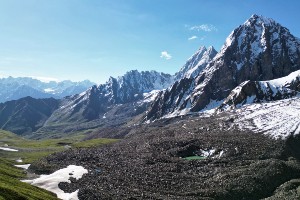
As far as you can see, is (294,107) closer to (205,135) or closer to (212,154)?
(205,135)

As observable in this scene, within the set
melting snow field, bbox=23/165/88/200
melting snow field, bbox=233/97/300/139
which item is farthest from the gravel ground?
melting snow field, bbox=233/97/300/139

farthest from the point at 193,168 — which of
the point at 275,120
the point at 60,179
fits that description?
the point at 275,120

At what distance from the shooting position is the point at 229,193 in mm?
105250

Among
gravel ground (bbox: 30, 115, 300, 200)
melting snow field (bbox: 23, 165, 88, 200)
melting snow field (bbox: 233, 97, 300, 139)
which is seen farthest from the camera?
melting snow field (bbox: 233, 97, 300, 139)

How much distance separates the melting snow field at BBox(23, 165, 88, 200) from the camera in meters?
106

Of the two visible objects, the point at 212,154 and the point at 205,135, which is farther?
the point at 205,135

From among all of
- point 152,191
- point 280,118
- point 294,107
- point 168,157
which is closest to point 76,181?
point 152,191

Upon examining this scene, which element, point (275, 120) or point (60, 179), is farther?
point (275, 120)

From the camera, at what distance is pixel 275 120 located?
173 meters

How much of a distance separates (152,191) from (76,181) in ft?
91.2

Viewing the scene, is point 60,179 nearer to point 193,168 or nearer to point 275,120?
point 193,168

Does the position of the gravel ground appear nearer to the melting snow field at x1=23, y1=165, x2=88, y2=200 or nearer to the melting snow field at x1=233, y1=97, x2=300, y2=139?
the melting snow field at x1=23, y1=165, x2=88, y2=200

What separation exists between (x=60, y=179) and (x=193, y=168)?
4731 centimetres

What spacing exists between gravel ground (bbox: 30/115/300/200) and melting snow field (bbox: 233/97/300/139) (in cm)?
587
